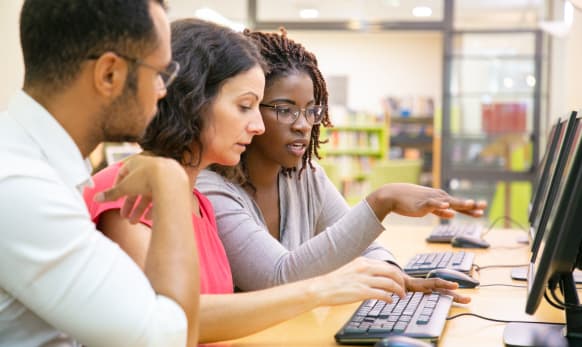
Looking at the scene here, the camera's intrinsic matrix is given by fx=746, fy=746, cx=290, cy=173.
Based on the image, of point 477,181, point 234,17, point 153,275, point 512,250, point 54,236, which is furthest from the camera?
point 234,17

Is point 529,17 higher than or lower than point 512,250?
higher

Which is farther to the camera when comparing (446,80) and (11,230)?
(446,80)

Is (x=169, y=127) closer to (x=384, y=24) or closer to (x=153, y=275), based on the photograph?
(x=153, y=275)

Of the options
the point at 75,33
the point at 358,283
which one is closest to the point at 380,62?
the point at 358,283

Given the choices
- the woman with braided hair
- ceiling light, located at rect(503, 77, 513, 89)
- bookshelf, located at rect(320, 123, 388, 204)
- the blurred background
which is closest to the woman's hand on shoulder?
the woman with braided hair

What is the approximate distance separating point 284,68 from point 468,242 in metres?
1.05

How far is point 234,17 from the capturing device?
20.5 feet

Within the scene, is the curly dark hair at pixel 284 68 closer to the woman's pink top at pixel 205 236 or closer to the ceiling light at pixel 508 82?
the woman's pink top at pixel 205 236

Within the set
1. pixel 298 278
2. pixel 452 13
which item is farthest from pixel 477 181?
pixel 298 278

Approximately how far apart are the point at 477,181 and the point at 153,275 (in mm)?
5172

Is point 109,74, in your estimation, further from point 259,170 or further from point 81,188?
point 259,170

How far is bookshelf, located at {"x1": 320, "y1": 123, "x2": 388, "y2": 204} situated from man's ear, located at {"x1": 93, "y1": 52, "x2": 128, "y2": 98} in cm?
757

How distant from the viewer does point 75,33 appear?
3.13ft

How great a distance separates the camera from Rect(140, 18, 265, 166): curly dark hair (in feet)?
4.38
